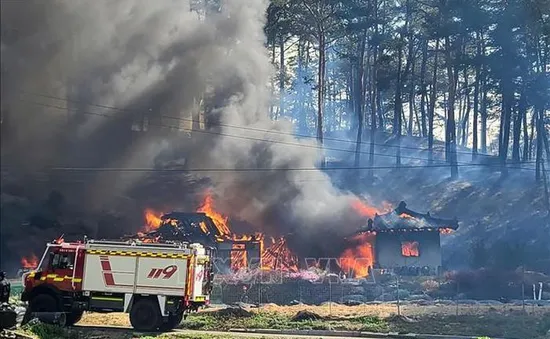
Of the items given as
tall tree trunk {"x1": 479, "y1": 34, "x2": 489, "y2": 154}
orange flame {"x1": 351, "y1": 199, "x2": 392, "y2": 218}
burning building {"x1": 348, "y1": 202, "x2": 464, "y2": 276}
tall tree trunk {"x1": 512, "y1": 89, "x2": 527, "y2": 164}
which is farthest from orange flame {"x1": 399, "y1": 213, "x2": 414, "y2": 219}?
tall tree trunk {"x1": 479, "y1": 34, "x2": 489, "y2": 154}

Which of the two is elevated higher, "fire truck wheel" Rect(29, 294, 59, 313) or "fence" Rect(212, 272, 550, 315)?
"fence" Rect(212, 272, 550, 315)

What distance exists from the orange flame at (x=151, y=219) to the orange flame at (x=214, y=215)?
2336mm

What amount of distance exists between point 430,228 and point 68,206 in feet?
63.9

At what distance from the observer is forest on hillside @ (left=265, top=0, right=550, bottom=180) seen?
37938mm

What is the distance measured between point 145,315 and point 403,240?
17.8m

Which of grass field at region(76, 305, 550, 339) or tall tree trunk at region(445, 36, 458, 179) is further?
tall tree trunk at region(445, 36, 458, 179)

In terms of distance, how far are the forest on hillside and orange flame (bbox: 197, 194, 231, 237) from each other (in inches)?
366

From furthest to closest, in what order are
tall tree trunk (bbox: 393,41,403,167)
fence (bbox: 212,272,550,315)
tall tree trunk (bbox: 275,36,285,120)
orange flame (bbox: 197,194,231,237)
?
tall tree trunk (bbox: 275,36,285,120) → tall tree trunk (bbox: 393,41,403,167) → orange flame (bbox: 197,194,231,237) → fence (bbox: 212,272,550,315)

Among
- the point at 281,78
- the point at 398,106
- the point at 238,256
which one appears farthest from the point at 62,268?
the point at 281,78

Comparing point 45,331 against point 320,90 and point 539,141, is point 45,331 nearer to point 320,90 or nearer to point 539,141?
point 320,90

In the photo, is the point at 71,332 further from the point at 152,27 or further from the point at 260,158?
the point at 152,27

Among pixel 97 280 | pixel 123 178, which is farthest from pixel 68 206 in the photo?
pixel 97 280

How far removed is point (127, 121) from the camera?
38.8 metres

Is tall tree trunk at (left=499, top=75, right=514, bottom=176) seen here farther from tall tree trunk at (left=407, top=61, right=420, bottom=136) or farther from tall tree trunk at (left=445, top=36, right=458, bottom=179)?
tall tree trunk at (left=407, top=61, right=420, bottom=136)
